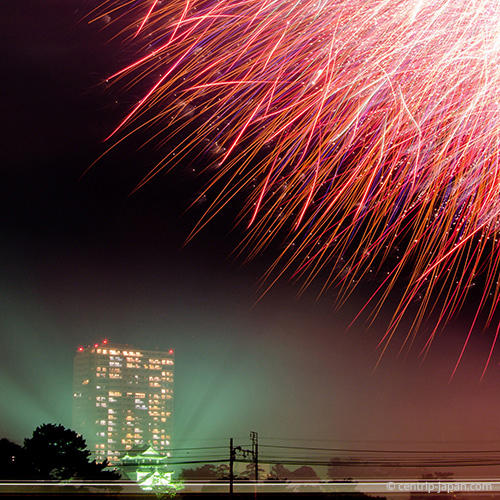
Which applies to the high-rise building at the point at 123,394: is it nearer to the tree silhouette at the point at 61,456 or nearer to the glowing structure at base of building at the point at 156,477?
the tree silhouette at the point at 61,456

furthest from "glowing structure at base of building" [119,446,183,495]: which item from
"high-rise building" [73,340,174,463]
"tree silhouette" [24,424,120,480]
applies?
"high-rise building" [73,340,174,463]

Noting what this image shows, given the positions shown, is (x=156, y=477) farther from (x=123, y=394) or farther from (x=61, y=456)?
(x=123, y=394)

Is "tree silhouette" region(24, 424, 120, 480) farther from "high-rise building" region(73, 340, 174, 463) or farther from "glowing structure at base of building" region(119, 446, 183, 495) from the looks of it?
"high-rise building" region(73, 340, 174, 463)

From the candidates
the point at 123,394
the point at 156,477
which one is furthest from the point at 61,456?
the point at 123,394

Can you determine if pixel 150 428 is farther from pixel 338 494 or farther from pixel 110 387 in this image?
pixel 338 494

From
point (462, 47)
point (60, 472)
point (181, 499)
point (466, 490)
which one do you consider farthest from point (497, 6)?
point (60, 472)

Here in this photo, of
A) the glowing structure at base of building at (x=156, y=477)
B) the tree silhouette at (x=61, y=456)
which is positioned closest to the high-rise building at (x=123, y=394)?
the tree silhouette at (x=61, y=456)
